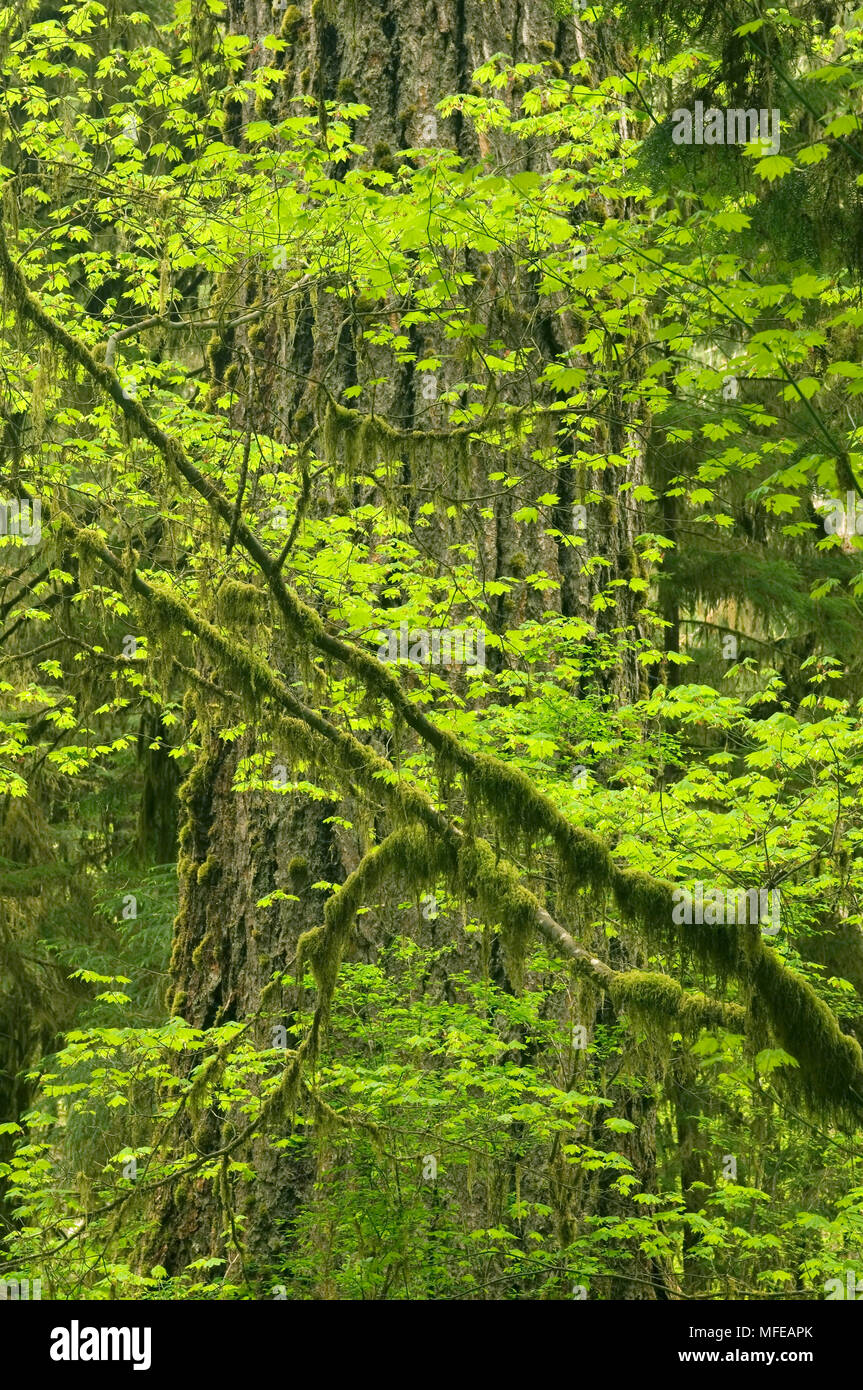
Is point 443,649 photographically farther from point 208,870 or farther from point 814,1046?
point 814,1046

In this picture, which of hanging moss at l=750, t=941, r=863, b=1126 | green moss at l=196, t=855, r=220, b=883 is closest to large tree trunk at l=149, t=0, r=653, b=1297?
green moss at l=196, t=855, r=220, b=883

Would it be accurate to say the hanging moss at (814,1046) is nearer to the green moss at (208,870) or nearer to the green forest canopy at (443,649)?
the green forest canopy at (443,649)

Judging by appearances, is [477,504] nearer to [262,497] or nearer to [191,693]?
[262,497]

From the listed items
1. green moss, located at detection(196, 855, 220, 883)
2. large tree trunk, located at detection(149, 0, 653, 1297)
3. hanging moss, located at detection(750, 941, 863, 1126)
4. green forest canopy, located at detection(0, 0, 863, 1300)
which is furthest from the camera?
green moss, located at detection(196, 855, 220, 883)

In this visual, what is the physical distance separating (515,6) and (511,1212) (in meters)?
6.36

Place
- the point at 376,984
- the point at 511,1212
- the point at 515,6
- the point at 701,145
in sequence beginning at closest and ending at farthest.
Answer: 1. the point at 701,145
2. the point at 511,1212
3. the point at 376,984
4. the point at 515,6

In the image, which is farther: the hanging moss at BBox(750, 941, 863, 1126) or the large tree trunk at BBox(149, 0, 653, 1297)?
the large tree trunk at BBox(149, 0, 653, 1297)

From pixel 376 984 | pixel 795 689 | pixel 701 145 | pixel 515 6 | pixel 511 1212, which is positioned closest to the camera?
pixel 701 145

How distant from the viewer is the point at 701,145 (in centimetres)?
506

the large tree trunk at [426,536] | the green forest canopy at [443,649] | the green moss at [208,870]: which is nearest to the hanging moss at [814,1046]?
the green forest canopy at [443,649]

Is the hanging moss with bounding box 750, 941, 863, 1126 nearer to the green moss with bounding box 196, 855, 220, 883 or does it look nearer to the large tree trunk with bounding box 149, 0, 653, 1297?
the large tree trunk with bounding box 149, 0, 653, 1297

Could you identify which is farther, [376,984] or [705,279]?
[376,984]

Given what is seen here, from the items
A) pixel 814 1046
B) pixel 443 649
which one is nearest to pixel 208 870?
pixel 443 649
